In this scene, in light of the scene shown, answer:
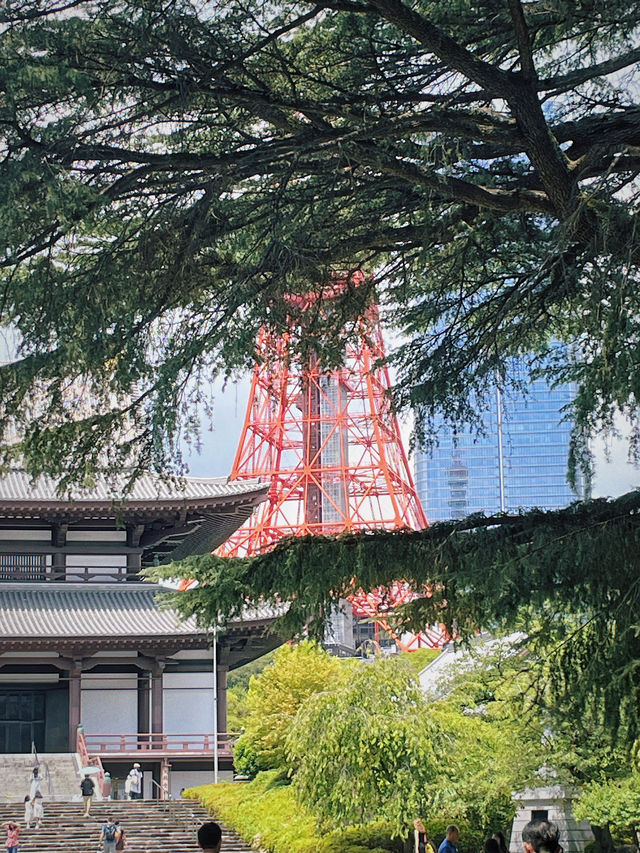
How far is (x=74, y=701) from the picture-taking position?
25328mm

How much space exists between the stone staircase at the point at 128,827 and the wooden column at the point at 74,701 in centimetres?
226

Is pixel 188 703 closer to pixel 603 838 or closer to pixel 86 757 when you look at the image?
pixel 86 757

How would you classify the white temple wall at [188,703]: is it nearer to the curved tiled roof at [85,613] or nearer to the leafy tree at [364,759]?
the curved tiled roof at [85,613]

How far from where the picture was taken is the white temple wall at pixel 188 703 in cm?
2625

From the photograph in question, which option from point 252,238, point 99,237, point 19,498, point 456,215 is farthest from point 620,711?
point 19,498

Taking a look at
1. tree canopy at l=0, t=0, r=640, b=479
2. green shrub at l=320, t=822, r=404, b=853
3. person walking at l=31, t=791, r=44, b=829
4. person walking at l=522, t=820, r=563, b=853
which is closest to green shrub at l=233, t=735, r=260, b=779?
person walking at l=31, t=791, r=44, b=829

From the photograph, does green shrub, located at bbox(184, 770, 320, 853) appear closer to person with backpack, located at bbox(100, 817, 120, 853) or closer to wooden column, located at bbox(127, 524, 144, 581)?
person with backpack, located at bbox(100, 817, 120, 853)

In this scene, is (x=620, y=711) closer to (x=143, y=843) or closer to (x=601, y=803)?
(x=601, y=803)

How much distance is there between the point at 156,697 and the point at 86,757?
260 centimetres

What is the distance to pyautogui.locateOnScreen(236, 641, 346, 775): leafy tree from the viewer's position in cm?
2462

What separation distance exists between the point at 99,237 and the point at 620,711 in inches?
161

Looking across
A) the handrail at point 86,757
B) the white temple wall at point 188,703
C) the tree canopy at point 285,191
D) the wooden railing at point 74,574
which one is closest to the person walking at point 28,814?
the handrail at point 86,757

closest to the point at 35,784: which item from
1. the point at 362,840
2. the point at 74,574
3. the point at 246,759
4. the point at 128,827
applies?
the point at 128,827

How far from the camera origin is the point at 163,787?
1011 inches
